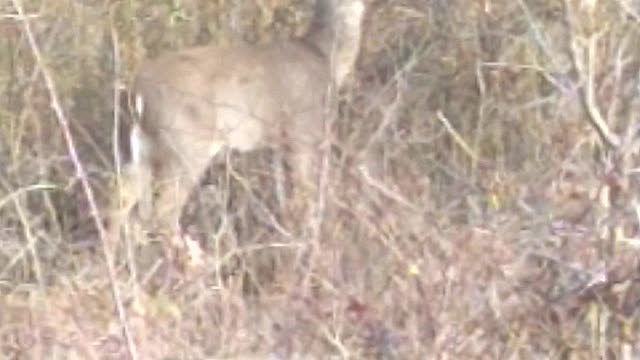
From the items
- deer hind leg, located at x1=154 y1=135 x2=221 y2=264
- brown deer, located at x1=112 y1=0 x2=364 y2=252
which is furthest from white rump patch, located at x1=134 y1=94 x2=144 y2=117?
deer hind leg, located at x1=154 y1=135 x2=221 y2=264

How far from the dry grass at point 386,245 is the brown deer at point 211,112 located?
0.47ft

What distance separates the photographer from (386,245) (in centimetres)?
693

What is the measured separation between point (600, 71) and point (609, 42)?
2.34 ft

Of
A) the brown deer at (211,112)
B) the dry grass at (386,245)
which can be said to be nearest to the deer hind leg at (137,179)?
the brown deer at (211,112)

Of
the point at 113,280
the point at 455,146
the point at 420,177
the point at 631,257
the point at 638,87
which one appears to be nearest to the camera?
the point at 113,280

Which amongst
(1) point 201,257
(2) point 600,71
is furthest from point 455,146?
(1) point 201,257

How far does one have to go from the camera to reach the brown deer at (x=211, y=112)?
9.09m

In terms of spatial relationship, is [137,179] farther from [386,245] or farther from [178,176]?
[386,245]

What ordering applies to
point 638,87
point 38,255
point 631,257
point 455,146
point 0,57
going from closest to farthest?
point 631,257
point 638,87
point 38,255
point 455,146
point 0,57

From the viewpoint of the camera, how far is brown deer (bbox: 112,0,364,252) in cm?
909

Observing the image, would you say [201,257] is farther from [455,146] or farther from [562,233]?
[455,146]

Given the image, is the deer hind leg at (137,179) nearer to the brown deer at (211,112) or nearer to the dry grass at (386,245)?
the brown deer at (211,112)

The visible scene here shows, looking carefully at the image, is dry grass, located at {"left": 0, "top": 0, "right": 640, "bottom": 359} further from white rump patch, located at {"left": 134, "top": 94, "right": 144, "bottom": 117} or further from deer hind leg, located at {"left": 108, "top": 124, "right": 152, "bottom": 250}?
white rump patch, located at {"left": 134, "top": 94, "right": 144, "bottom": 117}

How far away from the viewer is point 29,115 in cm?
924
